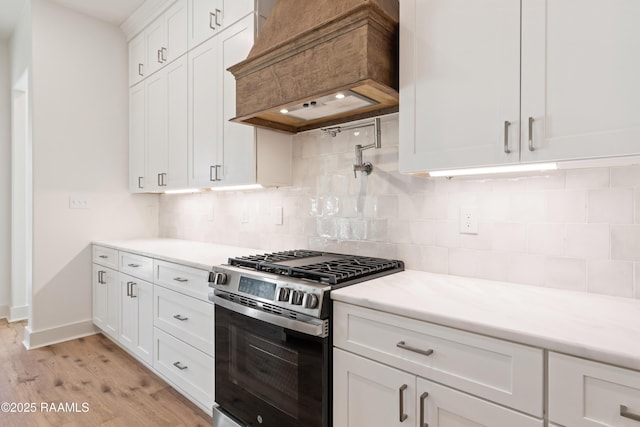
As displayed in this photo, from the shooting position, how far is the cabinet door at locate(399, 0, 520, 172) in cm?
123

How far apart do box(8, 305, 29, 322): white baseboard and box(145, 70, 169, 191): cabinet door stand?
2101 millimetres

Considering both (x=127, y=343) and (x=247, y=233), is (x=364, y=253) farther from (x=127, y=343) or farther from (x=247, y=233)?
(x=127, y=343)

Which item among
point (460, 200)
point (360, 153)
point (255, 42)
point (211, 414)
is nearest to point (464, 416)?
point (460, 200)

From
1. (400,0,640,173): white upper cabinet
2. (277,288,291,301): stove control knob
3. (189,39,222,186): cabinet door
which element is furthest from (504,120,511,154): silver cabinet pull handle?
(189,39,222,186): cabinet door

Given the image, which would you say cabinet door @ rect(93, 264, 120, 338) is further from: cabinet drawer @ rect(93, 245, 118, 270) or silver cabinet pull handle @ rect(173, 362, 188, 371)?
silver cabinet pull handle @ rect(173, 362, 188, 371)

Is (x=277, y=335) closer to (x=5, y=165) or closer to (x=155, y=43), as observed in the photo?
(x=155, y=43)

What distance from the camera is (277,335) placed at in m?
1.53

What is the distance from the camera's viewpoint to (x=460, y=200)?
1.68m

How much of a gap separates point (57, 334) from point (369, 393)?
124 inches

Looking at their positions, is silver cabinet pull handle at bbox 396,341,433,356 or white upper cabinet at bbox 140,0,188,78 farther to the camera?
white upper cabinet at bbox 140,0,188,78

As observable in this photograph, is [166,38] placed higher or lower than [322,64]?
higher

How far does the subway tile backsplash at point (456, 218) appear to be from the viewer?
132 cm

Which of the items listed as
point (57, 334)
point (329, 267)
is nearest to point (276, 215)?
point (329, 267)

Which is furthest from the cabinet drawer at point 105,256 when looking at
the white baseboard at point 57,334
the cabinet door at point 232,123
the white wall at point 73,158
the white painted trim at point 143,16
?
the white painted trim at point 143,16
